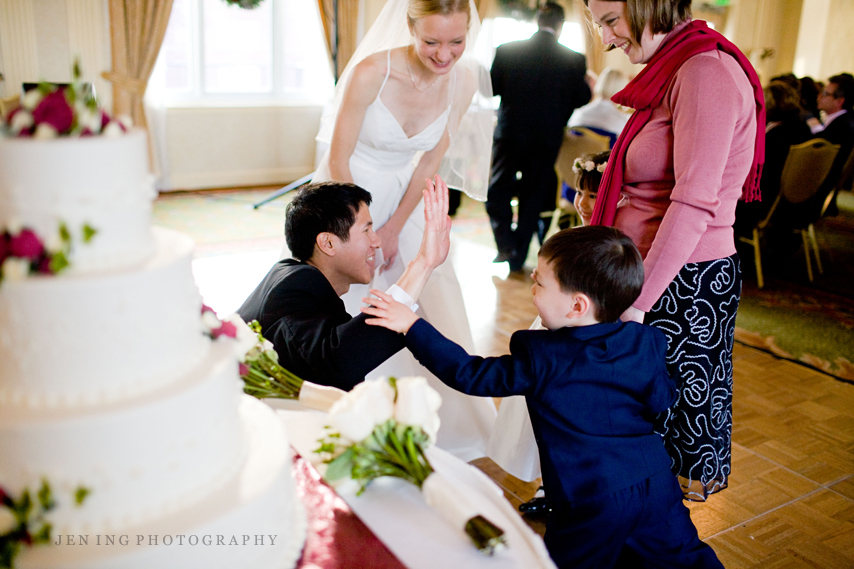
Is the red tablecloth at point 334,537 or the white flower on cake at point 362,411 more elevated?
the white flower on cake at point 362,411

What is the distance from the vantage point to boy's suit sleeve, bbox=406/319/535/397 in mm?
1540

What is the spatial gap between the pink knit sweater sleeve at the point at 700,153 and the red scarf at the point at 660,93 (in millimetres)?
36

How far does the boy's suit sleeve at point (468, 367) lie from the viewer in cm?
154

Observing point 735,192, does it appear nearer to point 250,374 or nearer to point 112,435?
point 250,374

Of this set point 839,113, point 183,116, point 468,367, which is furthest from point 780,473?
point 183,116

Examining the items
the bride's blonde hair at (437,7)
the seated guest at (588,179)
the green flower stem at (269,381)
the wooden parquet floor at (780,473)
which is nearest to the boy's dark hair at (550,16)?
the wooden parquet floor at (780,473)

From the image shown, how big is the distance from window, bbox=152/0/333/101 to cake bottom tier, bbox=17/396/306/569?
7220mm

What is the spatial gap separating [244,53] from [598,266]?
7.39 metres

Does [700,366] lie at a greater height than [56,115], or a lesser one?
lesser

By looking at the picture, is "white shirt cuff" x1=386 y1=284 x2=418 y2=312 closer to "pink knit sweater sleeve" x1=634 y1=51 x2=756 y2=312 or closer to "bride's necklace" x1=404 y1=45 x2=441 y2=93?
"pink knit sweater sleeve" x1=634 y1=51 x2=756 y2=312

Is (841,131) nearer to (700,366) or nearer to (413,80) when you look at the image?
(413,80)

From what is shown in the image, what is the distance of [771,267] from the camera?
19.2ft

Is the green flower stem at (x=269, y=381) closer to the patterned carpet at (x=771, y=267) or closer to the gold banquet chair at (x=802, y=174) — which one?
the patterned carpet at (x=771, y=267)

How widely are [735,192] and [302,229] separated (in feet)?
3.94
